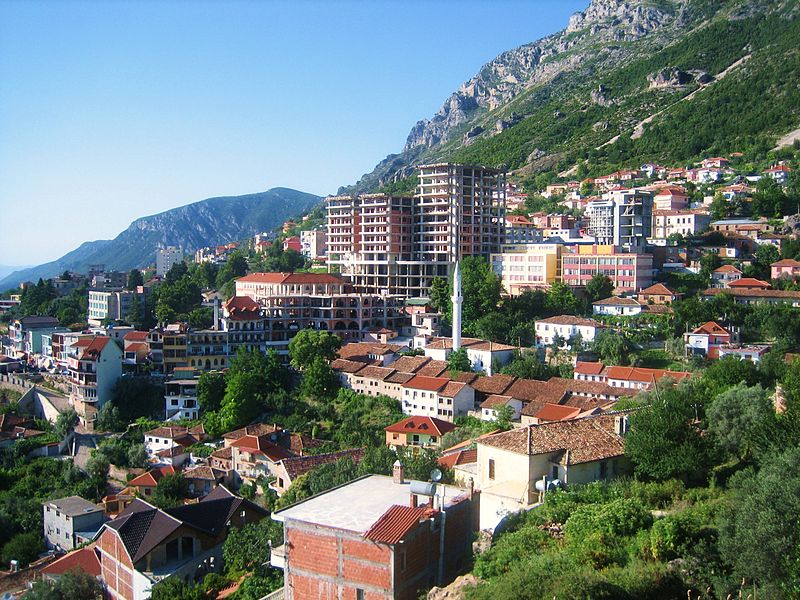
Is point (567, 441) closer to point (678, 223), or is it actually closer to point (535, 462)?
point (535, 462)

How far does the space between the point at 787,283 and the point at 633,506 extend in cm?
3242

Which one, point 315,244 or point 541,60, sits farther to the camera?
point 541,60

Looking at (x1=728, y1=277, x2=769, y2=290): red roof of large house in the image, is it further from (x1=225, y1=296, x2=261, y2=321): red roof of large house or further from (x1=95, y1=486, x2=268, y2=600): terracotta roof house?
(x1=95, y1=486, x2=268, y2=600): terracotta roof house

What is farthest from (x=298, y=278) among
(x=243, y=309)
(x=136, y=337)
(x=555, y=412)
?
(x=555, y=412)

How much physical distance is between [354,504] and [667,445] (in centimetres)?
667

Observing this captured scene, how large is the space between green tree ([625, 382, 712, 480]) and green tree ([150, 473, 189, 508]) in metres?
18.6

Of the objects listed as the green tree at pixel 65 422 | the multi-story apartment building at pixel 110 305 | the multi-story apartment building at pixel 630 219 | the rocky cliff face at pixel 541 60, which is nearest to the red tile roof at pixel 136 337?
the green tree at pixel 65 422

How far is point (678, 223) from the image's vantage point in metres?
54.6

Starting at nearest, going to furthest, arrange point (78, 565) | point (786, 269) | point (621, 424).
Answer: point (621, 424), point (78, 565), point (786, 269)

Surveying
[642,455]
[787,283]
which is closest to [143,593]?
[642,455]

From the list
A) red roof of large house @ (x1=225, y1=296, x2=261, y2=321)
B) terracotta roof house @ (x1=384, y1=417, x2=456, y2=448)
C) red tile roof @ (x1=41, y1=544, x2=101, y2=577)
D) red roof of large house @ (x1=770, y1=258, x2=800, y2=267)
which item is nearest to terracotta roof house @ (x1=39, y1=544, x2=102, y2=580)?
red tile roof @ (x1=41, y1=544, x2=101, y2=577)

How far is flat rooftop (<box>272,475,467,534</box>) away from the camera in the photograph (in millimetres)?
14500

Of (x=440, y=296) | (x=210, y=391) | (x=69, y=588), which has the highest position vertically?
(x=440, y=296)

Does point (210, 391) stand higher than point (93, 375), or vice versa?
point (93, 375)
